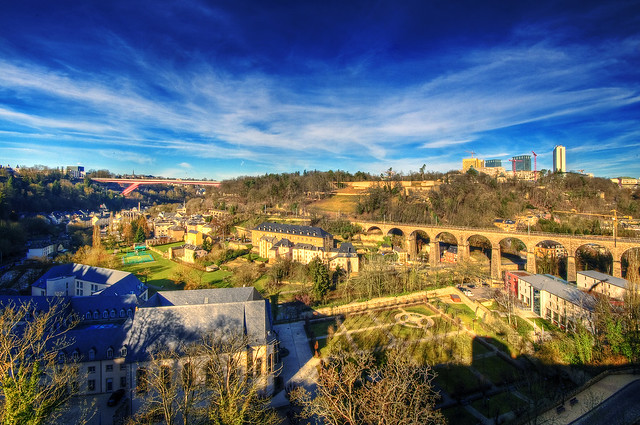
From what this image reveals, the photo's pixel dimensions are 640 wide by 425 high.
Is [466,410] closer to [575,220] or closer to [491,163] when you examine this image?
[575,220]

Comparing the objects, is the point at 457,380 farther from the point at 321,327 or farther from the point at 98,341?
the point at 98,341

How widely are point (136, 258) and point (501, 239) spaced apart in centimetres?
4993

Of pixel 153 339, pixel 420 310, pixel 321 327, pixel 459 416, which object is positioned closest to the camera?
pixel 459 416

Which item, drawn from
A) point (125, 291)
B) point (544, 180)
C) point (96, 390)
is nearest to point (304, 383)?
point (96, 390)

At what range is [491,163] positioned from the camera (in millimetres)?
161625

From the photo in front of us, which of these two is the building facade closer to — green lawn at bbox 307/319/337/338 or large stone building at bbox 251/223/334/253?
large stone building at bbox 251/223/334/253

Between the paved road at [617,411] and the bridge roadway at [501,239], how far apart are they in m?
24.7

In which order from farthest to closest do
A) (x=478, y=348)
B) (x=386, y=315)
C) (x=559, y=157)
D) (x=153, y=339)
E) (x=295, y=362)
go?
(x=559, y=157), (x=386, y=315), (x=478, y=348), (x=295, y=362), (x=153, y=339)

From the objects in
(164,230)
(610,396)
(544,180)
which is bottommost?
(610,396)

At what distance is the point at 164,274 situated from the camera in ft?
121

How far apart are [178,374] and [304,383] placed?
6302mm

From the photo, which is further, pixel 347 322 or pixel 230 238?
pixel 230 238

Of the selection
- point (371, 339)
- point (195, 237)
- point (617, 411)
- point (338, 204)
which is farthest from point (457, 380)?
point (338, 204)

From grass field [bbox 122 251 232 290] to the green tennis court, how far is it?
159cm
